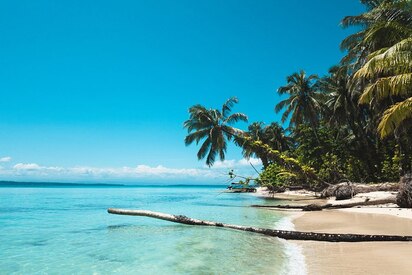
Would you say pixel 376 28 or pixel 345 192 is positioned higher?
pixel 376 28

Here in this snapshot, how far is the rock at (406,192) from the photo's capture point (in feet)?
44.4

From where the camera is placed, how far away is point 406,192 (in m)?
13.7

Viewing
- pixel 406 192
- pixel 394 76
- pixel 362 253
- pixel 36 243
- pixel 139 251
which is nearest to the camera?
pixel 362 253

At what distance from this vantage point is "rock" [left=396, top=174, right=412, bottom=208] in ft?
44.4

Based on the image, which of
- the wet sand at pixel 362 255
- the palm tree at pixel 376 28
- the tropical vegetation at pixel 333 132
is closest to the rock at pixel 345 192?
the tropical vegetation at pixel 333 132

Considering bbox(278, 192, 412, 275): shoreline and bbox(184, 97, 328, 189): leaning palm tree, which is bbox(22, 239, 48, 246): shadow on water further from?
bbox(184, 97, 328, 189): leaning palm tree

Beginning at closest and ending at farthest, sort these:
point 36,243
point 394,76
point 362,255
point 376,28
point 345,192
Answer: point 362,255
point 36,243
point 394,76
point 376,28
point 345,192

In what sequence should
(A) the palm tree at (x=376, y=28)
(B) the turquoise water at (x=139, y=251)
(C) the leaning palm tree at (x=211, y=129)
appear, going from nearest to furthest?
(B) the turquoise water at (x=139, y=251) → (A) the palm tree at (x=376, y=28) → (C) the leaning palm tree at (x=211, y=129)

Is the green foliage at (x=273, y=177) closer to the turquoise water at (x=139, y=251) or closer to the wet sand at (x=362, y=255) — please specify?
the turquoise water at (x=139, y=251)

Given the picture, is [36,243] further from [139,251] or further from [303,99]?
[303,99]

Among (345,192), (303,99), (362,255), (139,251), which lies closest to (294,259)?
(362,255)

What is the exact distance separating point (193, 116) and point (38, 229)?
23.6 metres

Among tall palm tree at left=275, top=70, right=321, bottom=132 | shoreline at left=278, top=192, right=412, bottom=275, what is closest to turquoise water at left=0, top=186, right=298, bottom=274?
shoreline at left=278, top=192, right=412, bottom=275

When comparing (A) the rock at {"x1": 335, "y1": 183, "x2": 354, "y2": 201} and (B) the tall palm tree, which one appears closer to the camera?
(A) the rock at {"x1": 335, "y1": 183, "x2": 354, "y2": 201}
